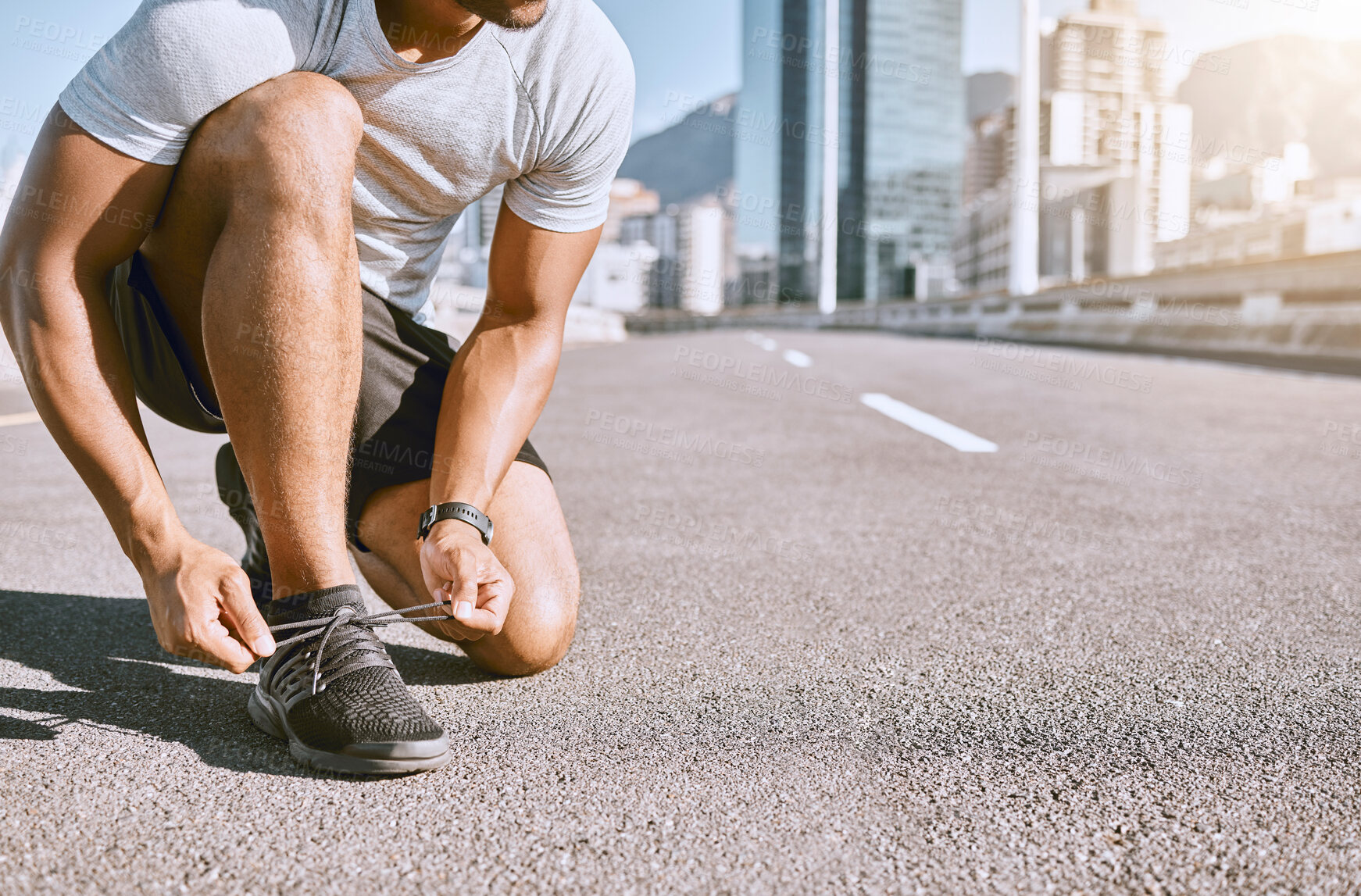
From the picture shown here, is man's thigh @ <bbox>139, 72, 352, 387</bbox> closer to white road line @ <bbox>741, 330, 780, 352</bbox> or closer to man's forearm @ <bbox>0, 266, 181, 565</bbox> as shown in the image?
man's forearm @ <bbox>0, 266, 181, 565</bbox>

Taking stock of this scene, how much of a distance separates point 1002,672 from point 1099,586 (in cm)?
73

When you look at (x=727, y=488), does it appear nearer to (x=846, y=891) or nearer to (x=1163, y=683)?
(x=1163, y=683)

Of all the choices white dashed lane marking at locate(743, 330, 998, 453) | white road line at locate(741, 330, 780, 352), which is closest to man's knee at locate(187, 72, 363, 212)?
white dashed lane marking at locate(743, 330, 998, 453)

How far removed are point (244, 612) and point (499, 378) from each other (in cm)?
76

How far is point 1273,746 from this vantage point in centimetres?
142

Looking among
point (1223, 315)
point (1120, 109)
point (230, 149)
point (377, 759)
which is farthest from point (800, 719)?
point (1120, 109)

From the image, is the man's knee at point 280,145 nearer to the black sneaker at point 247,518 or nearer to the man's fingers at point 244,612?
the man's fingers at point 244,612

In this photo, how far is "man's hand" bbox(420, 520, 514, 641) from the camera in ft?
4.88

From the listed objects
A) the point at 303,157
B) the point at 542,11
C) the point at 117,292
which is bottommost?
the point at 117,292

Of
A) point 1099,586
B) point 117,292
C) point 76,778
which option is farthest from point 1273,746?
point 117,292

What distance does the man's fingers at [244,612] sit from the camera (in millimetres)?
1348

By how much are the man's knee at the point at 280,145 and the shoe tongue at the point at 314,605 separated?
0.58 m

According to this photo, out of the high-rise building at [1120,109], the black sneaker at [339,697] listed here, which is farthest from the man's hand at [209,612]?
the high-rise building at [1120,109]

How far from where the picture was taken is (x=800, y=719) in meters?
1.54
